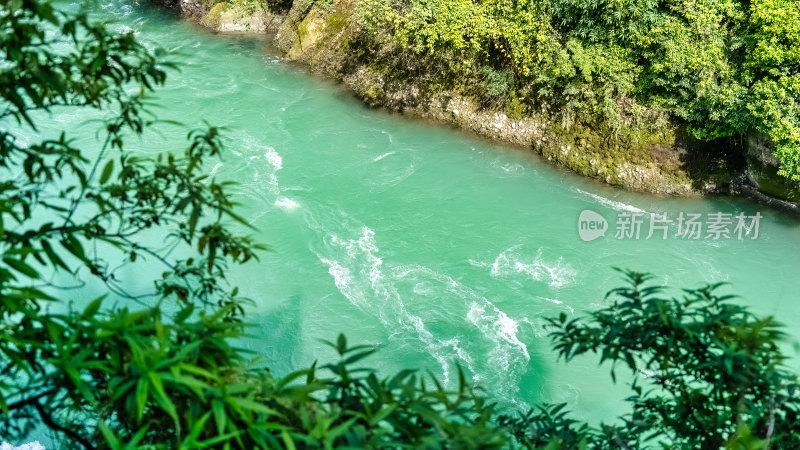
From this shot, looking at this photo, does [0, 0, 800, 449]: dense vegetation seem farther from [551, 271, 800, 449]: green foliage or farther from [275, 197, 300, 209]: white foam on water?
[275, 197, 300, 209]: white foam on water

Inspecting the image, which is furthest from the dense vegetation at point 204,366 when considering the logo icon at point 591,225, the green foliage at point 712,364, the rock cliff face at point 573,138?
the rock cliff face at point 573,138

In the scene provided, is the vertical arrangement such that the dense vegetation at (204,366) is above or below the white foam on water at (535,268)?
above

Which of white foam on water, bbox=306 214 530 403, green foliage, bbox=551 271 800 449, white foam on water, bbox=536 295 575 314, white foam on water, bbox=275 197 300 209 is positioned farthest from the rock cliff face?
green foliage, bbox=551 271 800 449

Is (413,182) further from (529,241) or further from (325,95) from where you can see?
(325,95)

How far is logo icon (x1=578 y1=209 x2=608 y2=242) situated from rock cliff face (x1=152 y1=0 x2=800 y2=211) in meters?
0.97

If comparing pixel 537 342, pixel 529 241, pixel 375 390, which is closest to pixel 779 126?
pixel 529 241

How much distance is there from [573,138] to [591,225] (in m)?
1.93

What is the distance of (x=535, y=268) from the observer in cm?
976

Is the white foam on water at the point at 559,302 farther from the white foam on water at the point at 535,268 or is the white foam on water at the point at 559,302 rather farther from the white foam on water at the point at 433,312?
the white foam on water at the point at 433,312

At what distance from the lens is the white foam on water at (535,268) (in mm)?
9578

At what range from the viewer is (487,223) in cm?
1062

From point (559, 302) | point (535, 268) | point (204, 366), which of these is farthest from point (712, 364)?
point (535, 268)

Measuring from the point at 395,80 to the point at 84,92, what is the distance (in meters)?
10.8

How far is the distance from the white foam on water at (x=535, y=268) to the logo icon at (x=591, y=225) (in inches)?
32.6
